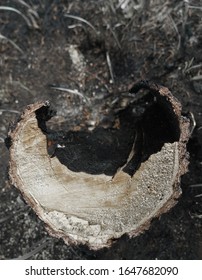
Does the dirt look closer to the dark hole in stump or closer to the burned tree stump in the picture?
the dark hole in stump

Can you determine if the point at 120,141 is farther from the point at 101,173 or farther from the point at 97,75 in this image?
the point at 97,75

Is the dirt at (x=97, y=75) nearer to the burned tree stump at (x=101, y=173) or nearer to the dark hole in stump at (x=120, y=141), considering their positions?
the dark hole in stump at (x=120, y=141)

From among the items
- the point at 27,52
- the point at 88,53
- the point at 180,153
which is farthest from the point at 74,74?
the point at 180,153

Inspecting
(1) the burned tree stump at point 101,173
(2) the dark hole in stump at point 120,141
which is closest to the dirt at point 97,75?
(2) the dark hole in stump at point 120,141

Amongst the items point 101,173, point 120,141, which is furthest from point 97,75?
point 101,173

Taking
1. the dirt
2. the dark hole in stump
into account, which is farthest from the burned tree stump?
the dirt
